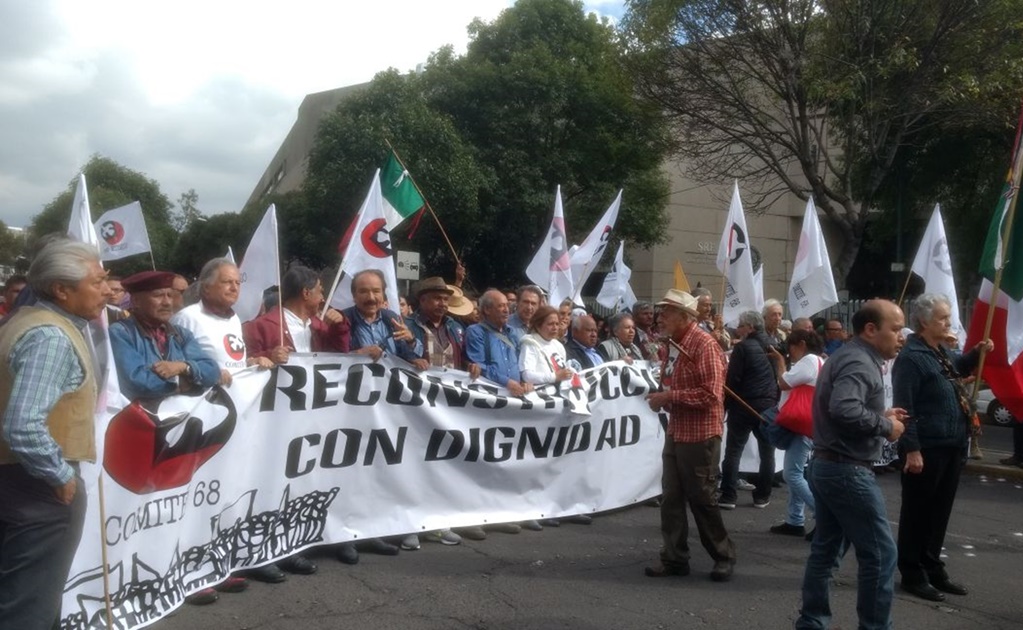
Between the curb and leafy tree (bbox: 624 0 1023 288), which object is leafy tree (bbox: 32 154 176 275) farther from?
the curb

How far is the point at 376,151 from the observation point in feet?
93.4

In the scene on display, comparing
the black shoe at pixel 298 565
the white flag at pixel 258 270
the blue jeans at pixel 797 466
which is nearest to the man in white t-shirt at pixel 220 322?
the black shoe at pixel 298 565

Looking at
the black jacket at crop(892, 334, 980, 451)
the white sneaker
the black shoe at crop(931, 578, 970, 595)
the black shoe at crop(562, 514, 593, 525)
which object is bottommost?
the black shoe at crop(562, 514, 593, 525)

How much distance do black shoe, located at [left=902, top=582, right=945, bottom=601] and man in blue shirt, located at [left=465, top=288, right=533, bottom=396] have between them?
2934 mm

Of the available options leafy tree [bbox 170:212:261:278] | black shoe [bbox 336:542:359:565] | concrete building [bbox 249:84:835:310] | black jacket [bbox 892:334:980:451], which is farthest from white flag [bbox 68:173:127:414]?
leafy tree [bbox 170:212:261:278]

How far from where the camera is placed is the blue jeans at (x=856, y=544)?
4.57m

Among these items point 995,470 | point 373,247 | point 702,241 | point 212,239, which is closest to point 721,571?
point 373,247

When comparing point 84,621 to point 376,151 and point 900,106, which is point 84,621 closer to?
point 900,106

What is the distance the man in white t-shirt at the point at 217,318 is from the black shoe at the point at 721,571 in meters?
2.96

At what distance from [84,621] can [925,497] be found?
460cm

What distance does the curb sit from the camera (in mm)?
11070

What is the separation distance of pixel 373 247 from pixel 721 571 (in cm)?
326

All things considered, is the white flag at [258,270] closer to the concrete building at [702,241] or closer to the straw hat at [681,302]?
the straw hat at [681,302]

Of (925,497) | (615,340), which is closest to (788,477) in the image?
(925,497)
